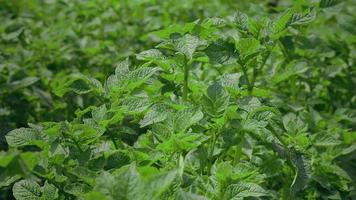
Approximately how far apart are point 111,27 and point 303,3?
44.7 inches

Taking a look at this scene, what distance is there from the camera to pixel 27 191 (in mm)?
1189

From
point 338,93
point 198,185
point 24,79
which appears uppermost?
point 198,185

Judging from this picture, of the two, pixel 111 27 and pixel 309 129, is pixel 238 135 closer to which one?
pixel 309 129

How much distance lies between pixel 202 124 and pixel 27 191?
0.44m

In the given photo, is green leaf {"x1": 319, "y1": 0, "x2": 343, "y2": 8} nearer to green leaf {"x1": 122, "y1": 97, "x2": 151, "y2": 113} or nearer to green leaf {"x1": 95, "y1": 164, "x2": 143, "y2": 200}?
green leaf {"x1": 122, "y1": 97, "x2": 151, "y2": 113}

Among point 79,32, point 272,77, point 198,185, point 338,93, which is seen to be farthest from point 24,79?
point 338,93

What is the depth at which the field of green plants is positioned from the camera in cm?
112

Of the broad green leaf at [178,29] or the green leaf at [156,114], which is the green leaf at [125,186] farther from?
the broad green leaf at [178,29]

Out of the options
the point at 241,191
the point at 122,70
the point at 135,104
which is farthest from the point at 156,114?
the point at 241,191

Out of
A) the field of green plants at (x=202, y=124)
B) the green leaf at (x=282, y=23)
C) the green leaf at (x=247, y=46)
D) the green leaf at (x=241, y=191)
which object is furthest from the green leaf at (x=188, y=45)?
the green leaf at (x=241, y=191)

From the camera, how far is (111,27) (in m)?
2.56

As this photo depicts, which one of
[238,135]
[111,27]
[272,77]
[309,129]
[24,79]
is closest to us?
[238,135]

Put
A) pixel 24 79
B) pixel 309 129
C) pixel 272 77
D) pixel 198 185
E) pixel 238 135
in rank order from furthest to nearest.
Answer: pixel 24 79, pixel 272 77, pixel 309 129, pixel 238 135, pixel 198 185

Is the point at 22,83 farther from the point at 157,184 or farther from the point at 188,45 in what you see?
the point at 157,184
